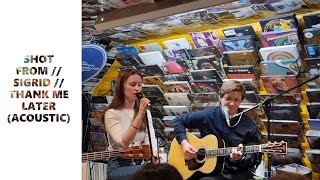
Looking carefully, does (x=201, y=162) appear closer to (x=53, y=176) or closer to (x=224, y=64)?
(x=224, y=64)

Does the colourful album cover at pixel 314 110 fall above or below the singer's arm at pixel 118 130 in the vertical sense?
above

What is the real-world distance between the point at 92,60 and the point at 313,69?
1.43m

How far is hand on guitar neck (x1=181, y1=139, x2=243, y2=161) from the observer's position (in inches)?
116

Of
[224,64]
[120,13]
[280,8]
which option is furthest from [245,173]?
[120,13]

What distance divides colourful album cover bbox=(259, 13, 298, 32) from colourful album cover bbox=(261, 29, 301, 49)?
3 cm

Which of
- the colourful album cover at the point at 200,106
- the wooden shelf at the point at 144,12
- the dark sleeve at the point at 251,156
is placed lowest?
the dark sleeve at the point at 251,156

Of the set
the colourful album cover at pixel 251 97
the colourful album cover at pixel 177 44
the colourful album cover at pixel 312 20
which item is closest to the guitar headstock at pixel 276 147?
the colourful album cover at pixel 251 97

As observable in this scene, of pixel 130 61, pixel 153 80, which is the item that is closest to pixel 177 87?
pixel 153 80

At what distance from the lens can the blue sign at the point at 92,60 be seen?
10.1 ft

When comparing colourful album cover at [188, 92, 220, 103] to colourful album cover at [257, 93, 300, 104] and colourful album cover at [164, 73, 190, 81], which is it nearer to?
colourful album cover at [164, 73, 190, 81]

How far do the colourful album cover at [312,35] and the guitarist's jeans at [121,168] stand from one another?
1341 mm

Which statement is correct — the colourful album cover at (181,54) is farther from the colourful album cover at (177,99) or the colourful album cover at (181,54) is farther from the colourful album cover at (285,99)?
the colourful album cover at (285,99)

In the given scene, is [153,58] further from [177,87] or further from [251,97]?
[251,97]

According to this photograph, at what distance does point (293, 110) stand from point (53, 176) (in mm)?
1569
